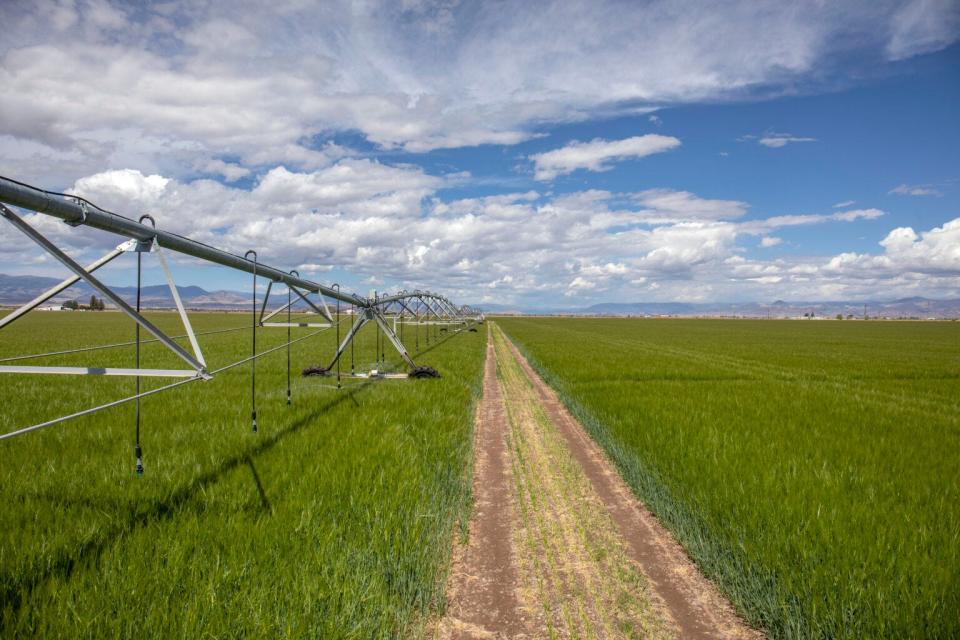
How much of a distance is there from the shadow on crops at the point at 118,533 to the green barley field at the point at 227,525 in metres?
0.02

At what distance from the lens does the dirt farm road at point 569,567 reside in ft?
12.8

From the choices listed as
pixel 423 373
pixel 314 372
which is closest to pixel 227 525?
pixel 423 373

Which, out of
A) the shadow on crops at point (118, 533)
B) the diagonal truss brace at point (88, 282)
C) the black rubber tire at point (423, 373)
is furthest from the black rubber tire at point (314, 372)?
the diagonal truss brace at point (88, 282)

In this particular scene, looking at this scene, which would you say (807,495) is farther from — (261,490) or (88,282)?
(88,282)

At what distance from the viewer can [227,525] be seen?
446cm

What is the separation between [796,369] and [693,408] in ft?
48.5

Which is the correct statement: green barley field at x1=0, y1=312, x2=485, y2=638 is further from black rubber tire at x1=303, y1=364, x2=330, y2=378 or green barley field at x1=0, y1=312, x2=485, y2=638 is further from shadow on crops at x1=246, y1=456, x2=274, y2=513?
black rubber tire at x1=303, y1=364, x2=330, y2=378

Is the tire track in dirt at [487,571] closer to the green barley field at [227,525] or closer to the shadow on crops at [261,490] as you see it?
the green barley field at [227,525]

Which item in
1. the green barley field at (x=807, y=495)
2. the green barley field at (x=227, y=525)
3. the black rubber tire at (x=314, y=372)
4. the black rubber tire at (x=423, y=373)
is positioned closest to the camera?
the green barley field at (x=227, y=525)

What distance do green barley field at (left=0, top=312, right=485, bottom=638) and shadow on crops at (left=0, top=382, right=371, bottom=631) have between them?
15 mm

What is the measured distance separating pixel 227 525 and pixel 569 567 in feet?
10.9

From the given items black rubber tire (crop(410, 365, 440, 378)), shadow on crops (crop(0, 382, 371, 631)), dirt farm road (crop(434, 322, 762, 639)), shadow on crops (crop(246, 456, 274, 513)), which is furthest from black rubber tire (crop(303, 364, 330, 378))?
shadow on crops (crop(246, 456, 274, 513))

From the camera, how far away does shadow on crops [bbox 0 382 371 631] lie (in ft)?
11.2

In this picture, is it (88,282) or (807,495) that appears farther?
(807,495)
